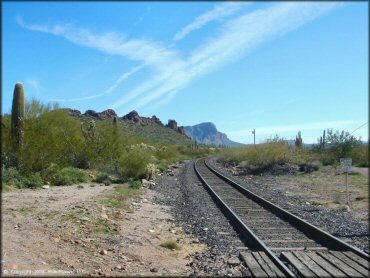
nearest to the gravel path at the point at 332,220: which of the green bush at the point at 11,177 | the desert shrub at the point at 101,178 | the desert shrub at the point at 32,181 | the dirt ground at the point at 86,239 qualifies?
the dirt ground at the point at 86,239

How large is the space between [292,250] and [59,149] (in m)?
16.8

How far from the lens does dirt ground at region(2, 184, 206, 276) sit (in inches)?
312

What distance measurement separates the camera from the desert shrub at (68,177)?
2081cm

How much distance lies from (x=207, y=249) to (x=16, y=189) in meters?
9.95

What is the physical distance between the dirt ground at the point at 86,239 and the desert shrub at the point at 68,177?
191 inches

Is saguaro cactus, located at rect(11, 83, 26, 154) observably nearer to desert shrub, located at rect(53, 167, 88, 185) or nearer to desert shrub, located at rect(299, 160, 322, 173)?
desert shrub, located at rect(53, 167, 88, 185)

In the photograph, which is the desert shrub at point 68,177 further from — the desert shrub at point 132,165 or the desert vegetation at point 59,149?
the desert shrub at point 132,165

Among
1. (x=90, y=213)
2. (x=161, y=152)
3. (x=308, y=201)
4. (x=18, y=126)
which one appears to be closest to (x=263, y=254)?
(x=90, y=213)

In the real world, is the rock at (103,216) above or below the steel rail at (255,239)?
above

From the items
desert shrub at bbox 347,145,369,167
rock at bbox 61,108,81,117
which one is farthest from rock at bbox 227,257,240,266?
desert shrub at bbox 347,145,369,167

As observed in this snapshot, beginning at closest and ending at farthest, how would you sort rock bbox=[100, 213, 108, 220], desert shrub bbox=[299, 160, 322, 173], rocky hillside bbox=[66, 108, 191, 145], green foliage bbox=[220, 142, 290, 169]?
rock bbox=[100, 213, 108, 220] < rocky hillside bbox=[66, 108, 191, 145] < desert shrub bbox=[299, 160, 322, 173] < green foliage bbox=[220, 142, 290, 169]

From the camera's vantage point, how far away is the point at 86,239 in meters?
10.0

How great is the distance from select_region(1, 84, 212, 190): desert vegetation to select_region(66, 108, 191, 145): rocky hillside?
112 cm

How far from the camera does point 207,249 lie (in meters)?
10.1
